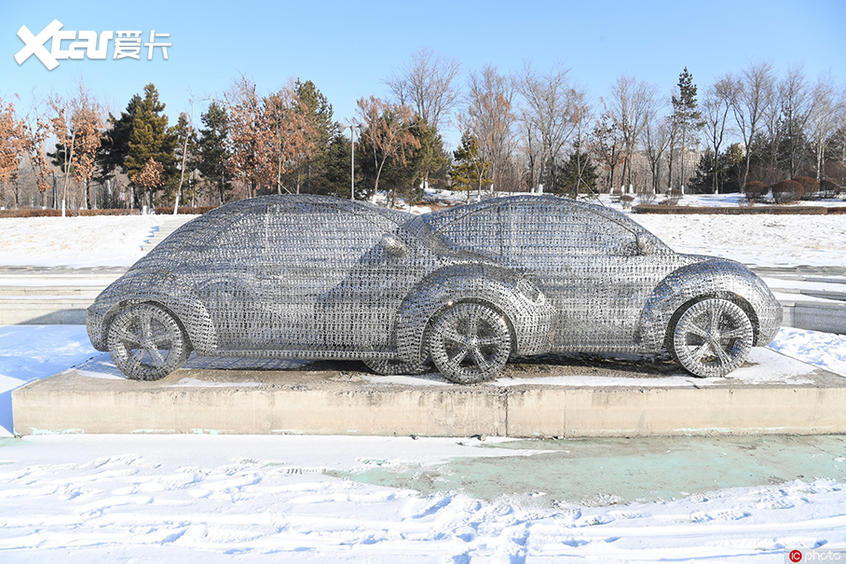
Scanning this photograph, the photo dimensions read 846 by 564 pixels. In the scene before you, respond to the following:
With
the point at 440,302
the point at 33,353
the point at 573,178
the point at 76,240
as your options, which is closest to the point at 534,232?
the point at 440,302

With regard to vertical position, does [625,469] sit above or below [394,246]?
below

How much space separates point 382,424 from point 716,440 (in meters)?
2.49

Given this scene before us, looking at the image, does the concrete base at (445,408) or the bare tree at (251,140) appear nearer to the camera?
the concrete base at (445,408)

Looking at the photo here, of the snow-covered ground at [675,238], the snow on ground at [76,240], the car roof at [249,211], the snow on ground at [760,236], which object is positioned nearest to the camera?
the car roof at [249,211]

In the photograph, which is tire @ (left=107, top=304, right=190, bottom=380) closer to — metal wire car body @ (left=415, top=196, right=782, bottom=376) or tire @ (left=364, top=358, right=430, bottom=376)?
tire @ (left=364, top=358, right=430, bottom=376)

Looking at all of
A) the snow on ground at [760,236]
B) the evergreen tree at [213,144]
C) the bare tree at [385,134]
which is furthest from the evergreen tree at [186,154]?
the snow on ground at [760,236]

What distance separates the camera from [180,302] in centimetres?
466

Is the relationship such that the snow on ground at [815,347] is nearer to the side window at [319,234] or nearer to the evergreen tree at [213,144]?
the side window at [319,234]

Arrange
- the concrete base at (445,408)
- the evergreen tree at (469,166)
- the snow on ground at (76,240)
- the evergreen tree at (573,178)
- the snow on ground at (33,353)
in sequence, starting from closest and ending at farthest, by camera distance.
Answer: the concrete base at (445,408) < the snow on ground at (33,353) < the snow on ground at (76,240) < the evergreen tree at (469,166) < the evergreen tree at (573,178)

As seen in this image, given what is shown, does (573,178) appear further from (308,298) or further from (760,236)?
(308,298)

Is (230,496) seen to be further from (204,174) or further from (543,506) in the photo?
(204,174)

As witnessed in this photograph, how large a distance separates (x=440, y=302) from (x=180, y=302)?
203cm

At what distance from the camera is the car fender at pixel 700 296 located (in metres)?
4.62

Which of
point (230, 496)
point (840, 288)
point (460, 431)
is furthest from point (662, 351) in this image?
point (840, 288)
